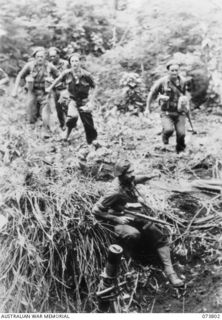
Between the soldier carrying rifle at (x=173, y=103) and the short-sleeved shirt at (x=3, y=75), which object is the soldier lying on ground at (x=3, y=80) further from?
the soldier carrying rifle at (x=173, y=103)

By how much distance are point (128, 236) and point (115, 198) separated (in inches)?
12.4

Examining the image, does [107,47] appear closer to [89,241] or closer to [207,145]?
[207,145]

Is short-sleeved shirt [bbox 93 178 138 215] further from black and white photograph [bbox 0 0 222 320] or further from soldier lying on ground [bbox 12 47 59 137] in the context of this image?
soldier lying on ground [bbox 12 47 59 137]

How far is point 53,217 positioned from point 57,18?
6.35 feet

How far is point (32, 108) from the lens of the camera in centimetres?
422

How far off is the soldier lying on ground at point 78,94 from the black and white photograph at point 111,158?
1 centimetres

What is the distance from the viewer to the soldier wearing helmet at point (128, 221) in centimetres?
354

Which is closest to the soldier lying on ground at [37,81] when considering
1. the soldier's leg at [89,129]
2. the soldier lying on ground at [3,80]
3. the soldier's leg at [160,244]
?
the soldier lying on ground at [3,80]

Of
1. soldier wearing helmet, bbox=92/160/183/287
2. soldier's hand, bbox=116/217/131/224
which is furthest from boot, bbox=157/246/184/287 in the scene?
soldier's hand, bbox=116/217/131/224

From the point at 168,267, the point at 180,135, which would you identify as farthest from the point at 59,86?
the point at 168,267

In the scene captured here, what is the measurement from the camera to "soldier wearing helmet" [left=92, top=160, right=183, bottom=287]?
354 cm

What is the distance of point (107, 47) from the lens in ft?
14.5

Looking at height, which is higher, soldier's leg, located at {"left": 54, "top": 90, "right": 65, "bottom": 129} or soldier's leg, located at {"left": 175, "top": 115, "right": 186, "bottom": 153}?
soldier's leg, located at {"left": 54, "top": 90, "right": 65, "bottom": 129}

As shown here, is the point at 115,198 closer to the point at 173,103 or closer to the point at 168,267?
the point at 168,267
